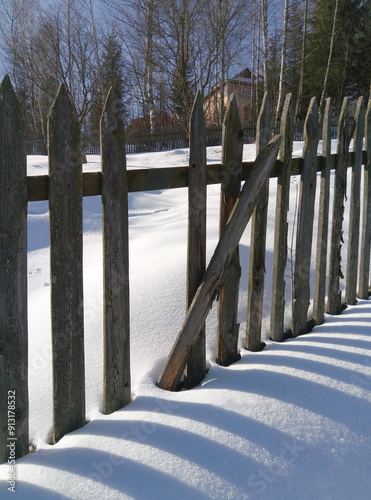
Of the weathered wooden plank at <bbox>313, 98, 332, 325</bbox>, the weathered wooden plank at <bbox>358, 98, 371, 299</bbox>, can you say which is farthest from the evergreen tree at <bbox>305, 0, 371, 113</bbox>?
the weathered wooden plank at <bbox>313, 98, 332, 325</bbox>

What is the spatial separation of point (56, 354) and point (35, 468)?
18.2 inches

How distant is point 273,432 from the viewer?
1846 mm

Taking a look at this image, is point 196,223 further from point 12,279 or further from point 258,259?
point 12,279

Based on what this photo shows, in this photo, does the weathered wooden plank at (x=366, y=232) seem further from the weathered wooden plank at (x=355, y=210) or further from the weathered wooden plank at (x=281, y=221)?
the weathered wooden plank at (x=281, y=221)

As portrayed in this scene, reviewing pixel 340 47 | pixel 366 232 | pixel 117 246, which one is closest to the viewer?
pixel 117 246

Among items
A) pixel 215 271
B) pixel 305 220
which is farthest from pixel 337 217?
pixel 215 271

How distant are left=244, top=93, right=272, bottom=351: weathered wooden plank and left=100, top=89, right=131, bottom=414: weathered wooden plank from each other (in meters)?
0.94

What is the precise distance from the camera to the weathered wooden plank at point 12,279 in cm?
165

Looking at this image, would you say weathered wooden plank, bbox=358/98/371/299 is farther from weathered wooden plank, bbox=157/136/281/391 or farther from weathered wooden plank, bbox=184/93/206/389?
weathered wooden plank, bbox=184/93/206/389

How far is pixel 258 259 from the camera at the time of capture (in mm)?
2688

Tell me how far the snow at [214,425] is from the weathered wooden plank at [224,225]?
134mm

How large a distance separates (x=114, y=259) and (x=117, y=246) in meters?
0.07

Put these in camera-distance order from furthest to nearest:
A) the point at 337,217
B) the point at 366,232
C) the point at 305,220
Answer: the point at 366,232, the point at 337,217, the point at 305,220

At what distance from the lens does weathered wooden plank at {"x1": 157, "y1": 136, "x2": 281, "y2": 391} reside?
228 centimetres
